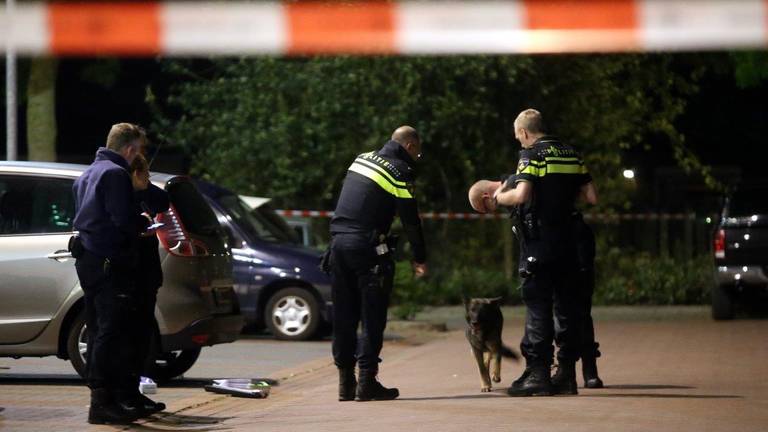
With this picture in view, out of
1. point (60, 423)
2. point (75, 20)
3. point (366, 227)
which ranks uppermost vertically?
point (75, 20)

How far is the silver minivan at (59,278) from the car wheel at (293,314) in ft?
16.3

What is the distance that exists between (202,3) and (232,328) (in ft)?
8.84

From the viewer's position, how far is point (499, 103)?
82.2 feet

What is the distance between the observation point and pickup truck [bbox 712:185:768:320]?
64.2ft

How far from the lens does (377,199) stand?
1109 centimetres

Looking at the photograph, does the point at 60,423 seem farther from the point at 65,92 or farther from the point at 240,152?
the point at 65,92

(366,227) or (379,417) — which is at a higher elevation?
(366,227)

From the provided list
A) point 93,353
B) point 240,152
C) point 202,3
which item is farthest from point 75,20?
point 240,152

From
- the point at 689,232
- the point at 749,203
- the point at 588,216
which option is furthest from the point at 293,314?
the point at 689,232

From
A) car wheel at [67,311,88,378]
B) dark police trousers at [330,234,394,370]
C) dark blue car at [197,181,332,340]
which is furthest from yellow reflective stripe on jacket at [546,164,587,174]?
dark blue car at [197,181,332,340]

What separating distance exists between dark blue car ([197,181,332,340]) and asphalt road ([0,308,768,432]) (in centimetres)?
55

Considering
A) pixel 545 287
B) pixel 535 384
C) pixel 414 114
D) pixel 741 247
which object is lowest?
pixel 535 384

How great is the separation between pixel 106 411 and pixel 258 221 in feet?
29.0

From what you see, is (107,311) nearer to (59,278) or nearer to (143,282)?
(143,282)
